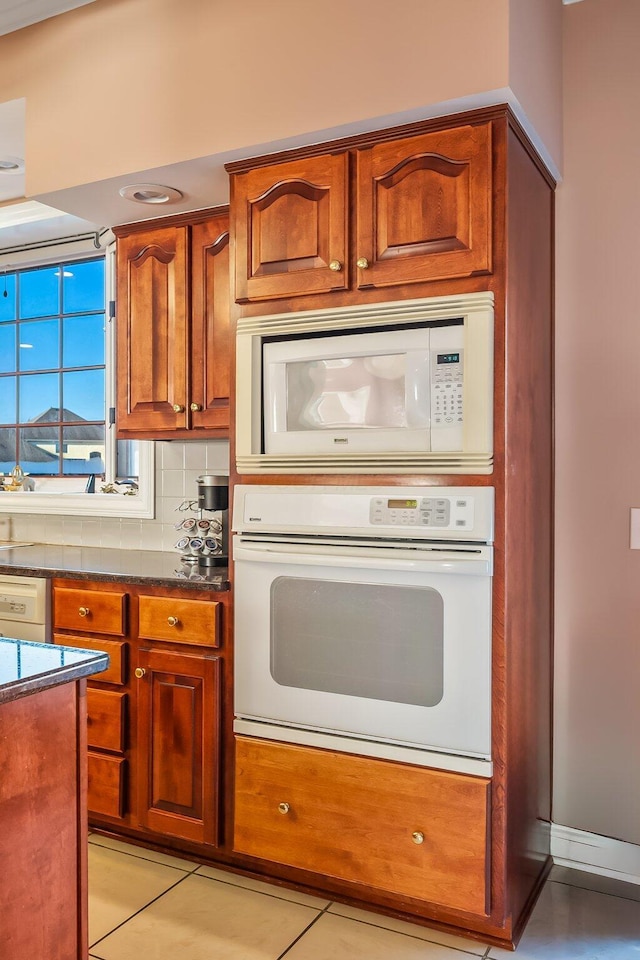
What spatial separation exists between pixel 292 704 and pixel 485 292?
1298 millimetres

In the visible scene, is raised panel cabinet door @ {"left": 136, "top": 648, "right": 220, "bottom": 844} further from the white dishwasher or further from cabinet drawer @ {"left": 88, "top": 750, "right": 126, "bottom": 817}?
the white dishwasher

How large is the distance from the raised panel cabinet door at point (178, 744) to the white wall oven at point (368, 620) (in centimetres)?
14

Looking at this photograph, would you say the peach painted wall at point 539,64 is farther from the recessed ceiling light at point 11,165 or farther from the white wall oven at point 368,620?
the recessed ceiling light at point 11,165

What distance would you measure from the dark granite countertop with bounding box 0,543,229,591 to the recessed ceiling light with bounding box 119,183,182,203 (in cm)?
129

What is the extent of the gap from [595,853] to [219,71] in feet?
8.81

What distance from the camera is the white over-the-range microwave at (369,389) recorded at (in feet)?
6.94

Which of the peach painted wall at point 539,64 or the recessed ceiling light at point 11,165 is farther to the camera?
the recessed ceiling light at point 11,165

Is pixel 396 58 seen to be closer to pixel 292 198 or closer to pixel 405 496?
pixel 292 198

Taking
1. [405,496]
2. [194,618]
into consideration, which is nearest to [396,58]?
[405,496]

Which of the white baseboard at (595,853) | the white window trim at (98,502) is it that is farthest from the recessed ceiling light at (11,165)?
the white baseboard at (595,853)

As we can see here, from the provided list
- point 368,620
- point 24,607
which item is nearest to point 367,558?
point 368,620

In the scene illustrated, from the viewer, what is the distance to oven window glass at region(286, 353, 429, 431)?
223 cm

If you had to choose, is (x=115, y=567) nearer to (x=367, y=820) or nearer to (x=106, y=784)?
(x=106, y=784)

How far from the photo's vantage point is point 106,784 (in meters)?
2.74
